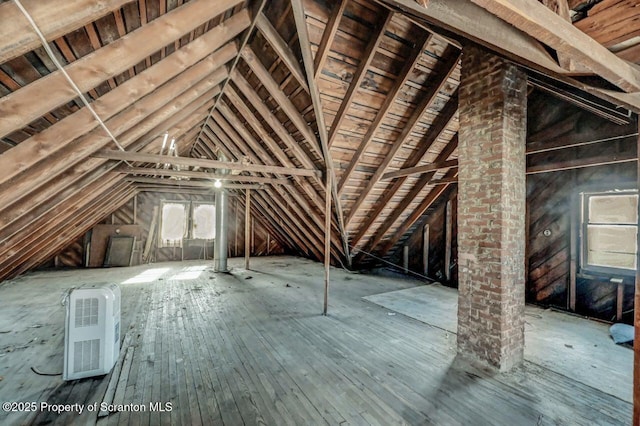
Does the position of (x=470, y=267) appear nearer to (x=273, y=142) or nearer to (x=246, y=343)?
(x=246, y=343)

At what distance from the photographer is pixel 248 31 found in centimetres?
298

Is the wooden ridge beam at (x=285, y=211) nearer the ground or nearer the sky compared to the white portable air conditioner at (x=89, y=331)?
nearer the sky

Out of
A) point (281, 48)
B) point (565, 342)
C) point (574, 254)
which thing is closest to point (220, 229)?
point (281, 48)

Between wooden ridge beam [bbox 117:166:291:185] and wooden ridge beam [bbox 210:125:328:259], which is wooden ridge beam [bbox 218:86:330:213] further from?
wooden ridge beam [bbox 210:125:328:259]

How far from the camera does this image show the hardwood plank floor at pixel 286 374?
208 cm

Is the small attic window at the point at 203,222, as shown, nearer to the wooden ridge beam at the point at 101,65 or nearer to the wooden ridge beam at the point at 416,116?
the wooden ridge beam at the point at 416,116

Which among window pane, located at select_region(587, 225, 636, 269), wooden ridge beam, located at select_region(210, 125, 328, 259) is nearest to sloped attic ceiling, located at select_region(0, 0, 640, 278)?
wooden ridge beam, located at select_region(210, 125, 328, 259)

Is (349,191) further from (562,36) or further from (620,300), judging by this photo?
(620,300)

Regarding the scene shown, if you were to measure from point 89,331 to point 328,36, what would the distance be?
3.73 metres

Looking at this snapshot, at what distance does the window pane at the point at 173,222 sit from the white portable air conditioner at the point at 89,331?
7.87 metres

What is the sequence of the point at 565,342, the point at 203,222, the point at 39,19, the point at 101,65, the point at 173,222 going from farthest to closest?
the point at 203,222 → the point at 173,222 → the point at 565,342 → the point at 101,65 → the point at 39,19

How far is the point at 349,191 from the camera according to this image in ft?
17.0

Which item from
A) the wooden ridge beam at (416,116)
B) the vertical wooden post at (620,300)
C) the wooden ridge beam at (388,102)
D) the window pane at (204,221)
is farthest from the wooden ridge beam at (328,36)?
the window pane at (204,221)

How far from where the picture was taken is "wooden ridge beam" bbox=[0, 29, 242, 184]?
74.5 inches
